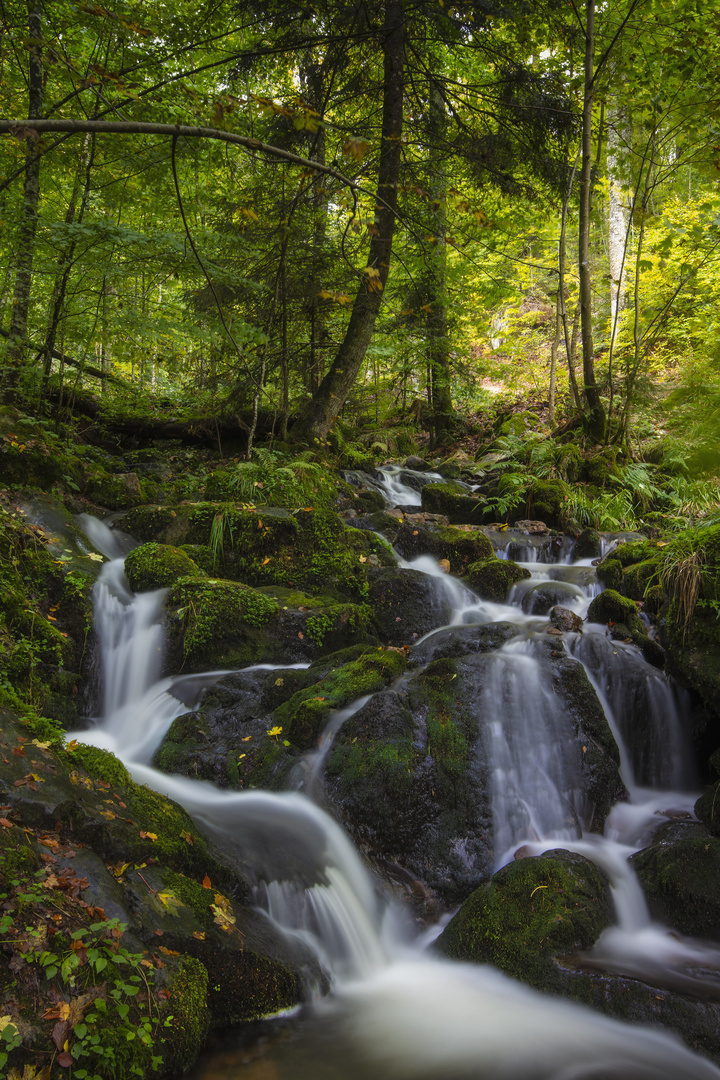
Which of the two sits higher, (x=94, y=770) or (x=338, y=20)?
(x=338, y=20)

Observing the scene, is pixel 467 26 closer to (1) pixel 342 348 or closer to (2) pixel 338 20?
(2) pixel 338 20

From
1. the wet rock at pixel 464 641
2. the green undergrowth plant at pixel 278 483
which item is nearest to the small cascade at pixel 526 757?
the wet rock at pixel 464 641

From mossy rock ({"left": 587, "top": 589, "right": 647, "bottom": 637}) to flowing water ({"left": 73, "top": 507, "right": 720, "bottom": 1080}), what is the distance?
21.3 inches

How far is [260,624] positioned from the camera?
6.02m

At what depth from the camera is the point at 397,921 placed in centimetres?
391

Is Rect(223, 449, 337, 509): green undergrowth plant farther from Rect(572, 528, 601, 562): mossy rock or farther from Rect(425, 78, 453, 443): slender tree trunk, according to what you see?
Rect(572, 528, 601, 562): mossy rock

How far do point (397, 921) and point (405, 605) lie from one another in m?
3.39

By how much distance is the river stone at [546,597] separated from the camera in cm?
708

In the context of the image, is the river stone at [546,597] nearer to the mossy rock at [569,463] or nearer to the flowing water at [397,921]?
the flowing water at [397,921]

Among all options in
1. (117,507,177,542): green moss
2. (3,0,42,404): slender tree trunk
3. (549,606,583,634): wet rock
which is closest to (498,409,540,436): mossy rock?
(549,606,583,634): wet rock

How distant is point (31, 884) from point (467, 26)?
10234mm

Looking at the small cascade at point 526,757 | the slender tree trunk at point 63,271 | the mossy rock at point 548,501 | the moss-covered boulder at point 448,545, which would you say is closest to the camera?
the small cascade at point 526,757

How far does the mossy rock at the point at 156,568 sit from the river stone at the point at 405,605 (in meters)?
2.04

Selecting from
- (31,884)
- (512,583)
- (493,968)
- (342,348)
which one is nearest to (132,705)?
(31,884)
